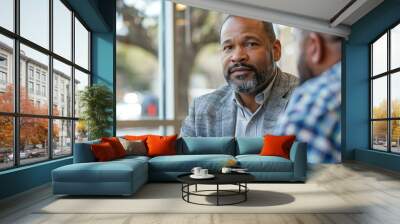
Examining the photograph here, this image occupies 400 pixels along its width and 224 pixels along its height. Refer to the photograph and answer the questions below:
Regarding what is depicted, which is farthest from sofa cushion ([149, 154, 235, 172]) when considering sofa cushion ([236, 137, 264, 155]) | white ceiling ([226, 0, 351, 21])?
white ceiling ([226, 0, 351, 21])

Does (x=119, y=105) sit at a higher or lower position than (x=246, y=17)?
lower

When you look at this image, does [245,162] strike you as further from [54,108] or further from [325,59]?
[325,59]

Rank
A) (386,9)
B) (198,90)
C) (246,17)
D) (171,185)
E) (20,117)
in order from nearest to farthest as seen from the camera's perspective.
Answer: (20,117)
(171,185)
(386,9)
(246,17)
(198,90)

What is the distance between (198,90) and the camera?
30.5ft

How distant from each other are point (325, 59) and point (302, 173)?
4.04 meters

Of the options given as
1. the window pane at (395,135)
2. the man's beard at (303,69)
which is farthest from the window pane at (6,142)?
the window pane at (395,135)

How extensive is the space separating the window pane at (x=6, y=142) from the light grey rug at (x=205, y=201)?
871 millimetres

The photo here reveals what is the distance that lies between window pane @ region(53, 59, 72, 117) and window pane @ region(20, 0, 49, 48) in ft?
1.88

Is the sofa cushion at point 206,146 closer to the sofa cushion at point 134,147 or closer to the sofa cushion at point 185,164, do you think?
the sofa cushion at point 134,147

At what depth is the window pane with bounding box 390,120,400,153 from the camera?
7797 millimetres

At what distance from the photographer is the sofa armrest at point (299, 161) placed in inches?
235

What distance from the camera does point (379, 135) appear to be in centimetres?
872

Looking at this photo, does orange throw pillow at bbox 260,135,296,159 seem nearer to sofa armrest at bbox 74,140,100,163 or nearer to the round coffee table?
the round coffee table

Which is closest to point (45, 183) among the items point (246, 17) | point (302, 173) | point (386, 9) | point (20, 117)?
point (20, 117)
